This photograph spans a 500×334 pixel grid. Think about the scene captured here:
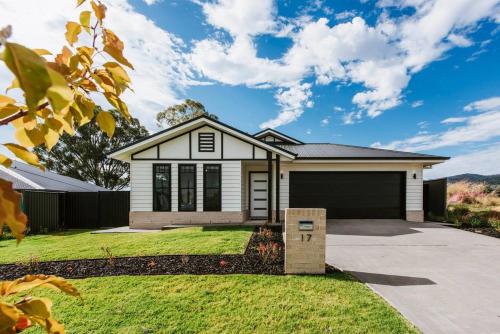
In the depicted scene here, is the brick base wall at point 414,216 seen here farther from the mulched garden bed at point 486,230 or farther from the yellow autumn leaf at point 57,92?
the yellow autumn leaf at point 57,92

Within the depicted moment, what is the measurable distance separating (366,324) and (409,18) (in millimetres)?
11377

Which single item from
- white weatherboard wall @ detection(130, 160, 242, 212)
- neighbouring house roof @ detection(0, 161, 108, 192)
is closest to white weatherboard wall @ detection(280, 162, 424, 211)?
white weatherboard wall @ detection(130, 160, 242, 212)

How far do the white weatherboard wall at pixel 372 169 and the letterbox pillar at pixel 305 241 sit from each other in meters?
7.98

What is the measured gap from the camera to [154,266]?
595cm

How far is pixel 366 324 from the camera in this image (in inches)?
142

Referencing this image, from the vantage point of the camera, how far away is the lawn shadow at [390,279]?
5164 mm

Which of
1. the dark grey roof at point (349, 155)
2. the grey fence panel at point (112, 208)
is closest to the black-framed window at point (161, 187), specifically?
the grey fence panel at point (112, 208)

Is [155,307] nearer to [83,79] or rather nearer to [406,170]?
[83,79]

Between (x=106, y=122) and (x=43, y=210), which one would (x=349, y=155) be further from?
(x=43, y=210)

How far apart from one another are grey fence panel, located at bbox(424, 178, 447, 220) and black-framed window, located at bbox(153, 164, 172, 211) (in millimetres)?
13124

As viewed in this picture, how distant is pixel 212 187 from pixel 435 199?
38.6 feet

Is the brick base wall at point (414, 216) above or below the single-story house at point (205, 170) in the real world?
below

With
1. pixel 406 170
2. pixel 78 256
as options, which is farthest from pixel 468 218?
pixel 78 256

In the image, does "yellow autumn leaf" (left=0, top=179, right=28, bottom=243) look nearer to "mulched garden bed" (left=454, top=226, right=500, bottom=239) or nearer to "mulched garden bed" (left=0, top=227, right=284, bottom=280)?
"mulched garden bed" (left=0, top=227, right=284, bottom=280)
